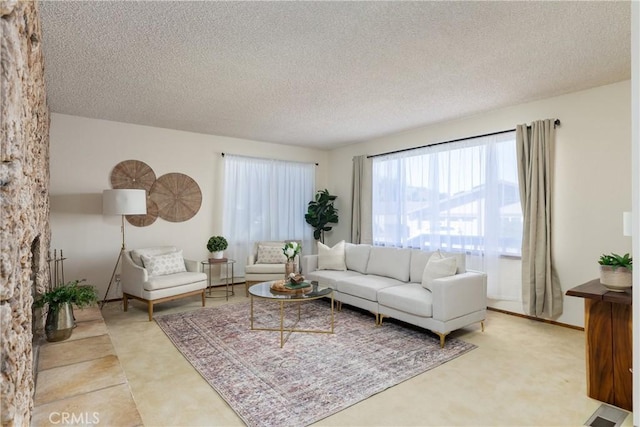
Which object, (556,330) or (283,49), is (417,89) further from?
(556,330)

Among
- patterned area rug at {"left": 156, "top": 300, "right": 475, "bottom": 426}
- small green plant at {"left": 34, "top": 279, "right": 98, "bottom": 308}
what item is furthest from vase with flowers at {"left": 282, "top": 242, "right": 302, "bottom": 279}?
small green plant at {"left": 34, "top": 279, "right": 98, "bottom": 308}

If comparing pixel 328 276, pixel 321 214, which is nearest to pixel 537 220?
pixel 328 276

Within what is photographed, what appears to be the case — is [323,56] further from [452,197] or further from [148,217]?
[148,217]

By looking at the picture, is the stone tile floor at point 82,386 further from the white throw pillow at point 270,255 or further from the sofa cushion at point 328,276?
the white throw pillow at point 270,255

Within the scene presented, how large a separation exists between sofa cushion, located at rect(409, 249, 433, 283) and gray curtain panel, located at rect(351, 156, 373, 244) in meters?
1.72

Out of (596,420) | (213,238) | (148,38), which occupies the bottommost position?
(596,420)

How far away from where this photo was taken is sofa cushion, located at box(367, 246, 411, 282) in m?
4.22

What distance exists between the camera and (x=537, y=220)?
3.85 meters

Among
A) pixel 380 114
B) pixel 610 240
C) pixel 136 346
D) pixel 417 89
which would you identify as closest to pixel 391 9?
pixel 417 89

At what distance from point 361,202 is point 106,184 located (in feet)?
13.0

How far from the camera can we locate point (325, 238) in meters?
6.89

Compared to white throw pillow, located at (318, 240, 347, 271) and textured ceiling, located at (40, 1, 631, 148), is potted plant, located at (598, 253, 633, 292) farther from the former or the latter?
white throw pillow, located at (318, 240, 347, 271)

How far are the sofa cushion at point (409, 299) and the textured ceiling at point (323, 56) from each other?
6.95ft

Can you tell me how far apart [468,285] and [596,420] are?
1.47 metres
